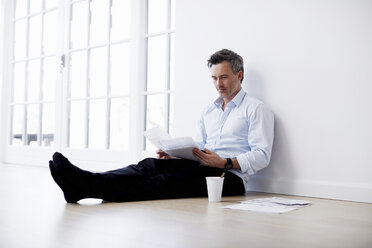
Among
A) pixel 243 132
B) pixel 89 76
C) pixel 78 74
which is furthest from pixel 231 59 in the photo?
pixel 78 74

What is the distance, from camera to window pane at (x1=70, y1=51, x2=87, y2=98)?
4.35 meters

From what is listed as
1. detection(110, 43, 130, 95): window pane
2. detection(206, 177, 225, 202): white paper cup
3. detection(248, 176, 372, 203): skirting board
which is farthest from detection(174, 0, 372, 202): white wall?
detection(110, 43, 130, 95): window pane

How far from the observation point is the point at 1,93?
5.22m

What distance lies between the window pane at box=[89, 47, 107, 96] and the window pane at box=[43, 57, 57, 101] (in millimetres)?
613

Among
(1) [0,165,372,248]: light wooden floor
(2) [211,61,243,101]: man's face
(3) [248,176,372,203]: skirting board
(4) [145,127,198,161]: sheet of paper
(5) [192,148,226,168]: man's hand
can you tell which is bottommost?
(1) [0,165,372,248]: light wooden floor

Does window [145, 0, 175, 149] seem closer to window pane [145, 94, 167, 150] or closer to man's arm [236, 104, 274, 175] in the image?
window pane [145, 94, 167, 150]

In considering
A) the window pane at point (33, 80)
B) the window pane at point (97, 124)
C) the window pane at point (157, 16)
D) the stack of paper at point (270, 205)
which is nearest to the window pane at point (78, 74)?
the window pane at point (97, 124)

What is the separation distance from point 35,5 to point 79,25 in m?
0.89

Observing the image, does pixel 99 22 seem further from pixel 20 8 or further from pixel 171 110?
pixel 20 8

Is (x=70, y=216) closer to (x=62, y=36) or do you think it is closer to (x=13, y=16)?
(x=62, y=36)

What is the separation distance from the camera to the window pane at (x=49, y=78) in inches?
185

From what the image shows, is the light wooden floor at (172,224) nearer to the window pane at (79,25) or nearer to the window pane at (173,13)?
the window pane at (173,13)

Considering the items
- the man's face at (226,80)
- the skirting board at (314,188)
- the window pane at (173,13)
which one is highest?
the window pane at (173,13)

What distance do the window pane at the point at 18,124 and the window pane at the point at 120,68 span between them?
1.60m
